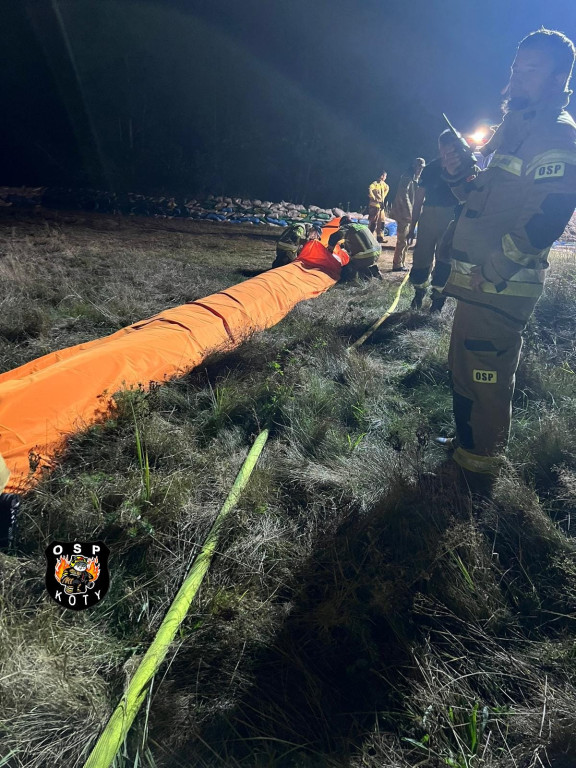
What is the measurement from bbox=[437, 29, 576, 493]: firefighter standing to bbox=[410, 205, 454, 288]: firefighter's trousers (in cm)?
299

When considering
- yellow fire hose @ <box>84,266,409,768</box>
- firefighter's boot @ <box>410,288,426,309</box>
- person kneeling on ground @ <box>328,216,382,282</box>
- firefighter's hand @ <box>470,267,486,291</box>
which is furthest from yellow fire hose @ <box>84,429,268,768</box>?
person kneeling on ground @ <box>328,216,382,282</box>

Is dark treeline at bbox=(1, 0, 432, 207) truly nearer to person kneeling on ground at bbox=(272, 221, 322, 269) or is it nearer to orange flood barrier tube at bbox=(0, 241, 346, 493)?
person kneeling on ground at bbox=(272, 221, 322, 269)

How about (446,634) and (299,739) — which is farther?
(446,634)

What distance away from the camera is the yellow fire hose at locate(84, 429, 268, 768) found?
48.6 inches

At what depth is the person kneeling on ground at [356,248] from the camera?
7.28m

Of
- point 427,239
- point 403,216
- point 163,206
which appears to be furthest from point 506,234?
point 163,206

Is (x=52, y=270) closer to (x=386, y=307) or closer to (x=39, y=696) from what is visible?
(x=386, y=307)

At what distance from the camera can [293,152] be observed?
24.9 m

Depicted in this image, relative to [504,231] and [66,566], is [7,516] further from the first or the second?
[504,231]

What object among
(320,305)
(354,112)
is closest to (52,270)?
(320,305)

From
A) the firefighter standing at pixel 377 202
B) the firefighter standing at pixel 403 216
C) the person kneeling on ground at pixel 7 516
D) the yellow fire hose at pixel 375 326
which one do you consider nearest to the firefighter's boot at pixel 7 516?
the person kneeling on ground at pixel 7 516

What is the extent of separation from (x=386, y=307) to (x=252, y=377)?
2.86 metres

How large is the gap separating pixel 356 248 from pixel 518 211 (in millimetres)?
5359

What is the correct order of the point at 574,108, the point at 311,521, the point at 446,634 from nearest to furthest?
the point at 446,634, the point at 311,521, the point at 574,108
